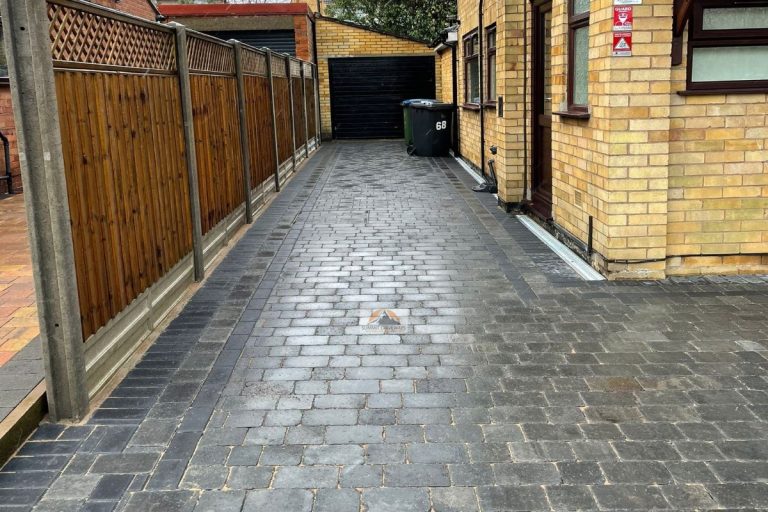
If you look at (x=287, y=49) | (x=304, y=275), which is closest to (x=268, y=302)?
(x=304, y=275)

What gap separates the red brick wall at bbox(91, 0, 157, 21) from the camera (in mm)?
15438

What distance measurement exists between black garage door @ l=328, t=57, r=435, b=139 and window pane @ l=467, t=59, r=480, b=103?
7.71 meters

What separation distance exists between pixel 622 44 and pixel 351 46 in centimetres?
1784

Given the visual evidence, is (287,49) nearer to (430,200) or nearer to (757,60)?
(430,200)

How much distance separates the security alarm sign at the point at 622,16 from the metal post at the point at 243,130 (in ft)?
15.6

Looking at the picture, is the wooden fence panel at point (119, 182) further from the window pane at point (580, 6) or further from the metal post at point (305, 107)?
the metal post at point (305, 107)

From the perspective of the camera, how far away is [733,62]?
5.96m

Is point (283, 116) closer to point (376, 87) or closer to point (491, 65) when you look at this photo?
point (491, 65)

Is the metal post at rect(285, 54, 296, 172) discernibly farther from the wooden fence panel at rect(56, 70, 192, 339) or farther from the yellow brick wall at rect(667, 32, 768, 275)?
the yellow brick wall at rect(667, 32, 768, 275)

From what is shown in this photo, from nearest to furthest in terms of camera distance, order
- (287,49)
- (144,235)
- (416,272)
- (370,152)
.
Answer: (144,235)
(416,272)
(370,152)
(287,49)

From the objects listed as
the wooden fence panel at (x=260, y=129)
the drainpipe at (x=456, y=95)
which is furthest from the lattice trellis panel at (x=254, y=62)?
the drainpipe at (x=456, y=95)

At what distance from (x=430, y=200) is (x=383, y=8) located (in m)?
19.3

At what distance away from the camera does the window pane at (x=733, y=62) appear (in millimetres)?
5949

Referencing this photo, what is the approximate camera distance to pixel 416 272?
6773mm
